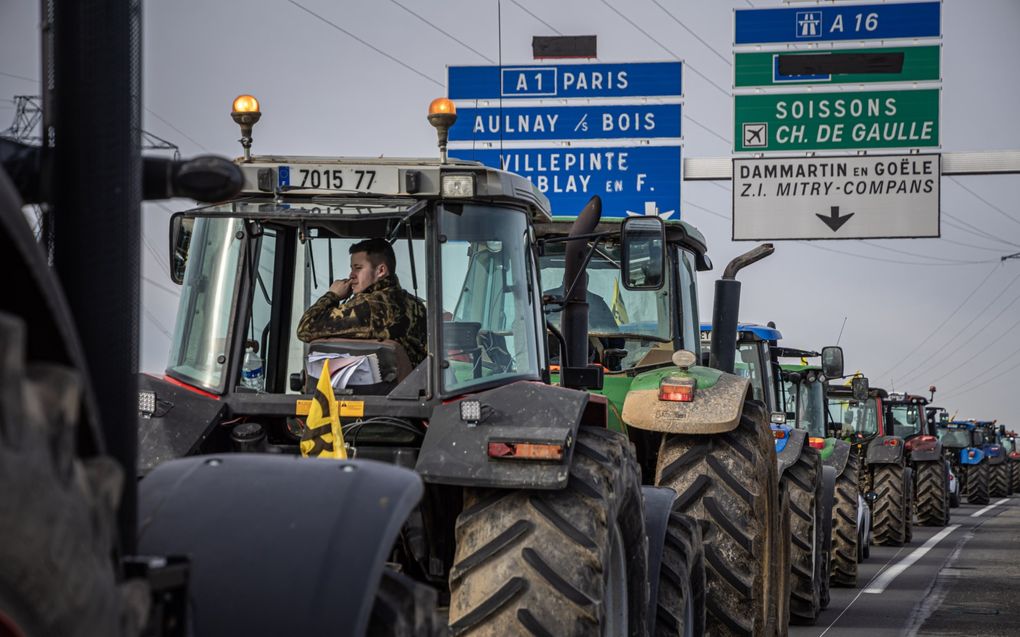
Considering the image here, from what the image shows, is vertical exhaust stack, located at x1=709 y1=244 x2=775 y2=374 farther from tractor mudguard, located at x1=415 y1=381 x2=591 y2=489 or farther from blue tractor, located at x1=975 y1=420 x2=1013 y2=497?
blue tractor, located at x1=975 y1=420 x2=1013 y2=497

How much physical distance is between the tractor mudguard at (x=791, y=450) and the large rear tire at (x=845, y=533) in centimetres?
312

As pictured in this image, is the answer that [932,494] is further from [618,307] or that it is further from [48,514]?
[48,514]

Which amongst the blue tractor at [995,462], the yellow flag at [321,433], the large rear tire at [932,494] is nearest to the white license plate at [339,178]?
the yellow flag at [321,433]

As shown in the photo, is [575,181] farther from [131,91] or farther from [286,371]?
[131,91]

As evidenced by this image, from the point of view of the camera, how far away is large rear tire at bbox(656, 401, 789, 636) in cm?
901

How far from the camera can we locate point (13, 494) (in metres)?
1.90

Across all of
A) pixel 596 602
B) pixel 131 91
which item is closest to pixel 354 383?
pixel 596 602

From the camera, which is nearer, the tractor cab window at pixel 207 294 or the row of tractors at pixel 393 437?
the row of tractors at pixel 393 437

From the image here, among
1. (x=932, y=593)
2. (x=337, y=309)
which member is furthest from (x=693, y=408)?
(x=932, y=593)

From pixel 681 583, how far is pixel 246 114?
9.57ft

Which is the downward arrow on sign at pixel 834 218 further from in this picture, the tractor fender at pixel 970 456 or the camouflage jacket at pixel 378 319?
the tractor fender at pixel 970 456

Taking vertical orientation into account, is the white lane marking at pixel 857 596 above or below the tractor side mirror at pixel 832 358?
below

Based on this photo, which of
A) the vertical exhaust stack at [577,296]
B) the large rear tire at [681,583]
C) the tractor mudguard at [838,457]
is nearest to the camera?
the large rear tire at [681,583]

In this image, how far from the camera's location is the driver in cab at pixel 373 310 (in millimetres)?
6266
